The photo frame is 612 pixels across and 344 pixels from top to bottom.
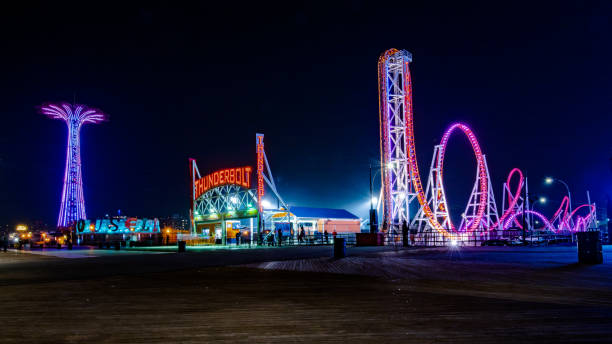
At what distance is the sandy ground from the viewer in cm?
515

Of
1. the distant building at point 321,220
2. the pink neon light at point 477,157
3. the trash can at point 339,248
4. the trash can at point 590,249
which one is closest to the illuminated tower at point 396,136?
the pink neon light at point 477,157

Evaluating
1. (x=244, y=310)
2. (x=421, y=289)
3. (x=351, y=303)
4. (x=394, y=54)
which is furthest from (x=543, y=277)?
(x=394, y=54)

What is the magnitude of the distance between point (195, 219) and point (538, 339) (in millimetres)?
68743

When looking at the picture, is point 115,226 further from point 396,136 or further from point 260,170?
point 396,136

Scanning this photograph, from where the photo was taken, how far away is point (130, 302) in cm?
789

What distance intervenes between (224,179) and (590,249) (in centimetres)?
4916

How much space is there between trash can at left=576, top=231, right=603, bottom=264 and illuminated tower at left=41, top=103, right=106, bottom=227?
3043 inches

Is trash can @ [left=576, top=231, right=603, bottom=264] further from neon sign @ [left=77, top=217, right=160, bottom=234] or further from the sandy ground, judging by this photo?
neon sign @ [left=77, top=217, right=160, bottom=234]

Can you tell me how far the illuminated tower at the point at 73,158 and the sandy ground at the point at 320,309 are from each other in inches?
2852

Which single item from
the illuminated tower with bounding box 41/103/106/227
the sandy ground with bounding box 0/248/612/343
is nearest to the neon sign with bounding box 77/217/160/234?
the illuminated tower with bounding box 41/103/106/227

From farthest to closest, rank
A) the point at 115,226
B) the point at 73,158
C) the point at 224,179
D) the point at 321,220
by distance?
the point at 73,158, the point at 115,226, the point at 321,220, the point at 224,179

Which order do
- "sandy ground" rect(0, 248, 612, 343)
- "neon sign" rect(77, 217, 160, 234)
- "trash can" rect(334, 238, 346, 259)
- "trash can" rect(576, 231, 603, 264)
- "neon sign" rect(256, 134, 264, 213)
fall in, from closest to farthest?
"sandy ground" rect(0, 248, 612, 343) → "trash can" rect(576, 231, 603, 264) → "trash can" rect(334, 238, 346, 259) → "neon sign" rect(256, 134, 264, 213) → "neon sign" rect(77, 217, 160, 234)

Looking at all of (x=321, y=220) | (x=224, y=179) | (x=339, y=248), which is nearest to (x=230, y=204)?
(x=224, y=179)

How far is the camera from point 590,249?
1462 centimetres
